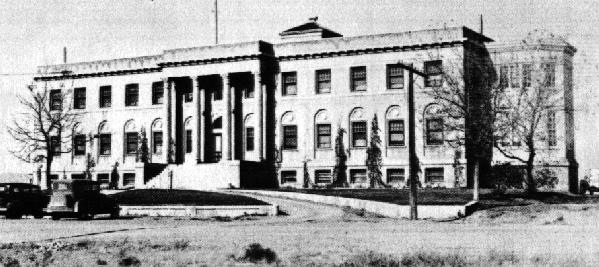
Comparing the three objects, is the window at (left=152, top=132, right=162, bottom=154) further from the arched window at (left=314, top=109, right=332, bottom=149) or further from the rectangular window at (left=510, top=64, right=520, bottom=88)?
the rectangular window at (left=510, top=64, right=520, bottom=88)

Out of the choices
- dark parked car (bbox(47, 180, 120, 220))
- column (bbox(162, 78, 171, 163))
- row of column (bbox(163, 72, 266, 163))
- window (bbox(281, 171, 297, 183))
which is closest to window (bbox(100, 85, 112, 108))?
column (bbox(162, 78, 171, 163))

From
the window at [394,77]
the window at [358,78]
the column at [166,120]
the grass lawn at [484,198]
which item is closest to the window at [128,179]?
the column at [166,120]

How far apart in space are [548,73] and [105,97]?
34.2 m

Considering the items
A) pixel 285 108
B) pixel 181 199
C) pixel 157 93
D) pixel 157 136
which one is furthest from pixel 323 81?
pixel 181 199

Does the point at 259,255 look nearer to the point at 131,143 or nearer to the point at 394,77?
the point at 394,77

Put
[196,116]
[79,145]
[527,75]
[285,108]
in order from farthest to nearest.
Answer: [79,145], [196,116], [285,108], [527,75]

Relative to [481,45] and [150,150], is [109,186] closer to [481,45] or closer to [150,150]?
[150,150]

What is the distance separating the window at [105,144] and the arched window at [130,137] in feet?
5.72

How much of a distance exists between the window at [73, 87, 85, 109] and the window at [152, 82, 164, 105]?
682 cm

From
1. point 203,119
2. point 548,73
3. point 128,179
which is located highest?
point 548,73

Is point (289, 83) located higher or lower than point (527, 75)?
higher

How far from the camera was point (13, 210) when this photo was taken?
3422 centimetres

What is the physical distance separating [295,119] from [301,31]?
7.18 meters

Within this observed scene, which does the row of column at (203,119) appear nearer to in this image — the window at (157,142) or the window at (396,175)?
the window at (157,142)
